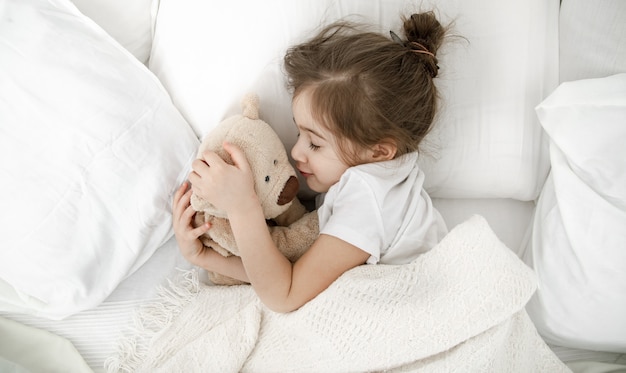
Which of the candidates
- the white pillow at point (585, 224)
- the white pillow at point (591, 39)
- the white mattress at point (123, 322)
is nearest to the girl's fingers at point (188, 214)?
the white mattress at point (123, 322)

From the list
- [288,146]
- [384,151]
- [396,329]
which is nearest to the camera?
[396,329]

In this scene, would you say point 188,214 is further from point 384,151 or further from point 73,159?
point 384,151

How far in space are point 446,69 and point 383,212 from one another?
366 millimetres

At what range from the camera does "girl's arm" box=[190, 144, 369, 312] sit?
0.78 metres

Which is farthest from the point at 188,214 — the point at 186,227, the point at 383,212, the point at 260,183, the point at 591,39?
the point at 591,39

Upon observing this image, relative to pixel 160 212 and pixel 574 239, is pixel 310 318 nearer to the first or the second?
pixel 160 212

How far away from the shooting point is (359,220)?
32.0 inches

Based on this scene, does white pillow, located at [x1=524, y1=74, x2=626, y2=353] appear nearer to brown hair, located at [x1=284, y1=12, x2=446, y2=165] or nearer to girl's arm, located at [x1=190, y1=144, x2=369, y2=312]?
brown hair, located at [x1=284, y1=12, x2=446, y2=165]

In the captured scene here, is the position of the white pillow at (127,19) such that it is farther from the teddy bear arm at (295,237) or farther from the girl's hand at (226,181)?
the teddy bear arm at (295,237)

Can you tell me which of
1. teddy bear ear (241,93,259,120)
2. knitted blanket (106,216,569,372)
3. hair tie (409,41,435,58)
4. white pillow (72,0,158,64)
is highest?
white pillow (72,0,158,64)

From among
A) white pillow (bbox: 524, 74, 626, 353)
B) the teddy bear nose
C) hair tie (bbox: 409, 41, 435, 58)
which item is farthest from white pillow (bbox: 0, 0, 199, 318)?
white pillow (bbox: 524, 74, 626, 353)

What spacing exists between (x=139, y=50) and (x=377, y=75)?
552mm

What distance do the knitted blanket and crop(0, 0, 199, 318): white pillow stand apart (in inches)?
6.7

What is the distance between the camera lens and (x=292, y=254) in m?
0.91
